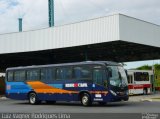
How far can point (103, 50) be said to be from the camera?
4497cm

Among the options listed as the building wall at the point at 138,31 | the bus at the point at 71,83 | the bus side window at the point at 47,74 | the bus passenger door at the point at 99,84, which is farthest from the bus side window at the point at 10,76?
the building wall at the point at 138,31

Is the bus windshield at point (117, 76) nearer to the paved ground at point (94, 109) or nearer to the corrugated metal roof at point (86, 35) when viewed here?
the paved ground at point (94, 109)

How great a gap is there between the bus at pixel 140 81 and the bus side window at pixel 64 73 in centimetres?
1348

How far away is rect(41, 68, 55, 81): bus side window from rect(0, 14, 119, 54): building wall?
338 inches

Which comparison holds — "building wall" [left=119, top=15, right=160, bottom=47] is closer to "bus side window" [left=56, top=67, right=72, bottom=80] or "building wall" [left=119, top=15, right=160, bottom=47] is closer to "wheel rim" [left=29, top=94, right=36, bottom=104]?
"bus side window" [left=56, top=67, right=72, bottom=80]

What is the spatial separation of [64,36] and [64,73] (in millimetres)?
12204

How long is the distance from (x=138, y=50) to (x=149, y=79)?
3989 mm

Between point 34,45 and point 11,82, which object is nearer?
point 11,82

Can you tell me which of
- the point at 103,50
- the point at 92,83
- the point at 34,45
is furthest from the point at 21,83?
the point at 103,50

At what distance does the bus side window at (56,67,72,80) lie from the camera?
Result: 86.7 ft

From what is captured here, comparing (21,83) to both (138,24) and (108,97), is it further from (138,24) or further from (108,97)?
(138,24)

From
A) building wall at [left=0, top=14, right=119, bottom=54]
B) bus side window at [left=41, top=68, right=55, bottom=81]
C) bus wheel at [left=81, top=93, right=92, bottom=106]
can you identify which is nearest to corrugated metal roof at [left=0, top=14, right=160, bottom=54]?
building wall at [left=0, top=14, right=119, bottom=54]

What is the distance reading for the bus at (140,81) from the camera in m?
39.8

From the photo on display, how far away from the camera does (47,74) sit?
91.9 ft
